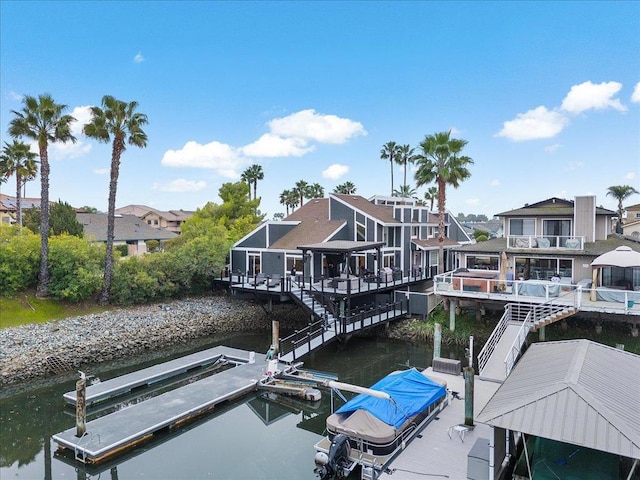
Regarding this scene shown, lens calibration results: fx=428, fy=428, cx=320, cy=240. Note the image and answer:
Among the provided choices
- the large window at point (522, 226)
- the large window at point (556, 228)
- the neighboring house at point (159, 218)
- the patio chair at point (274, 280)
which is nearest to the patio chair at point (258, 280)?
the patio chair at point (274, 280)

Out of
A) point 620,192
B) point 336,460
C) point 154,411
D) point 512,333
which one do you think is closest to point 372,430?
point 336,460

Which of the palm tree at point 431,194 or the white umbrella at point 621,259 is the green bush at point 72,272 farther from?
the palm tree at point 431,194

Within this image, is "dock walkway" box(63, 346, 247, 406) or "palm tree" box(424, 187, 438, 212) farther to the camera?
"palm tree" box(424, 187, 438, 212)

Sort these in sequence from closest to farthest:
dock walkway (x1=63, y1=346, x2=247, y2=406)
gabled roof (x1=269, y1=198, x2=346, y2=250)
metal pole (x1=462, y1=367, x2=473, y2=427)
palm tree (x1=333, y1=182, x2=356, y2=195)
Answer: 1. metal pole (x1=462, y1=367, x2=473, y2=427)
2. dock walkway (x1=63, y1=346, x2=247, y2=406)
3. gabled roof (x1=269, y1=198, x2=346, y2=250)
4. palm tree (x1=333, y1=182, x2=356, y2=195)

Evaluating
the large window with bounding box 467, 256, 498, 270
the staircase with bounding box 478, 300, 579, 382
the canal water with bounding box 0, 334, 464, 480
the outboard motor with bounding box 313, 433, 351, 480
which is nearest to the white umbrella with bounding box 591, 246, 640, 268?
the staircase with bounding box 478, 300, 579, 382

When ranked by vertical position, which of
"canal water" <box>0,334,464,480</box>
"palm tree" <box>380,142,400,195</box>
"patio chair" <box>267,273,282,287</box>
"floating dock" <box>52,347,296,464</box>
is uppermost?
"palm tree" <box>380,142,400,195</box>

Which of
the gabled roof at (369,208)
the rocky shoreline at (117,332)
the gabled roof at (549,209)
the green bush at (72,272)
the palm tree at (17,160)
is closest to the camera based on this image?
the rocky shoreline at (117,332)

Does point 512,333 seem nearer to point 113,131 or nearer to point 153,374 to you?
point 153,374

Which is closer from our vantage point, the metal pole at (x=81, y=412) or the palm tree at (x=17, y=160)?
the metal pole at (x=81, y=412)

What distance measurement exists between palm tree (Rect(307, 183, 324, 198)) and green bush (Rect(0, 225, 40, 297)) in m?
35.9

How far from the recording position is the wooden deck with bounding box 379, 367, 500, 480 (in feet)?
31.2

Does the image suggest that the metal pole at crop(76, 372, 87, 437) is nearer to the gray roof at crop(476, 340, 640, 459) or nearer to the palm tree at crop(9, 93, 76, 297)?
the gray roof at crop(476, 340, 640, 459)

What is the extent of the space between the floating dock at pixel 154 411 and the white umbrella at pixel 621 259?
13.8 metres

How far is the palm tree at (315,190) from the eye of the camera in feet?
184
